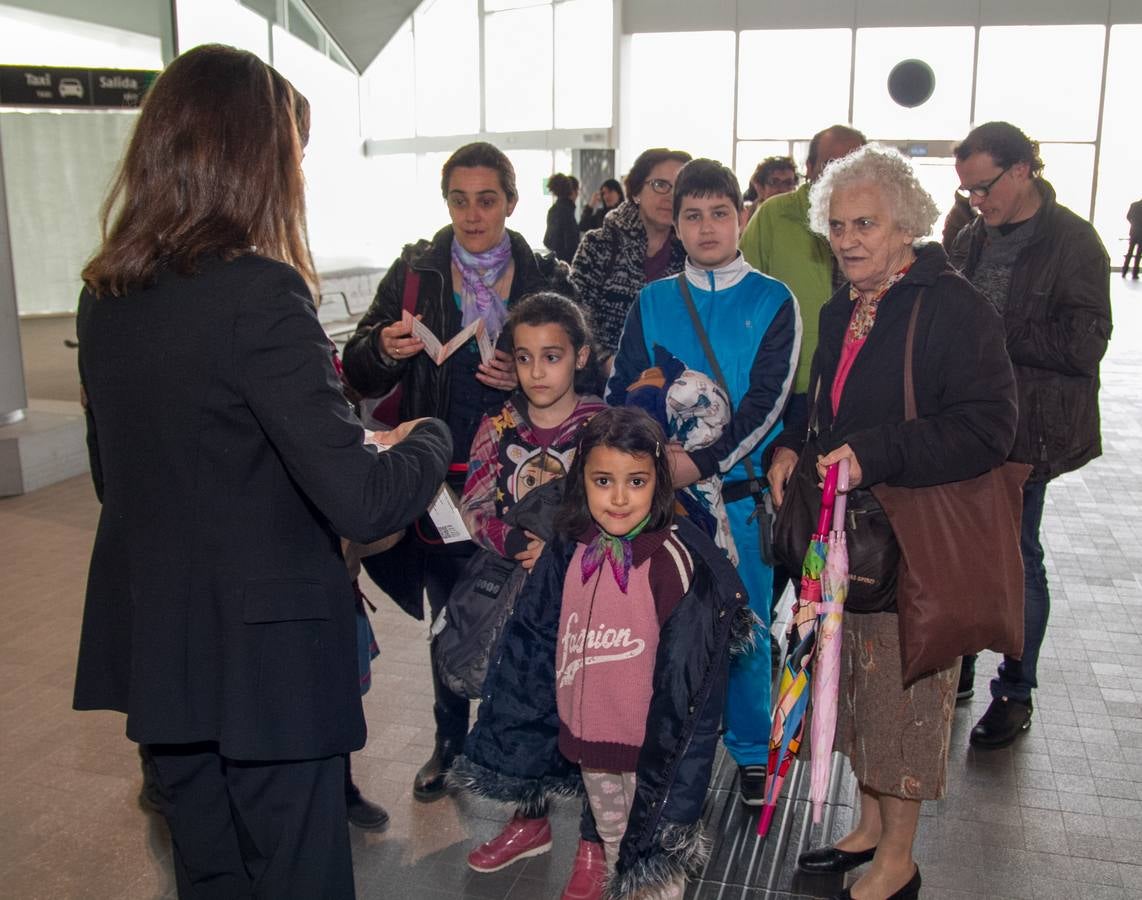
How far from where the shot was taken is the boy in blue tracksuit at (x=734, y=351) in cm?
282

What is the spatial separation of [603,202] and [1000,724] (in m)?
10.7

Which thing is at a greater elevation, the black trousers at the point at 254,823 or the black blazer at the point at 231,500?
the black blazer at the point at 231,500

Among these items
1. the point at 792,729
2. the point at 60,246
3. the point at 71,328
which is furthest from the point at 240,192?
the point at 60,246

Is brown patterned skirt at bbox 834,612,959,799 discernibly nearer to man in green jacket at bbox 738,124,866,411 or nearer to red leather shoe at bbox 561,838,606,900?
red leather shoe at bbox 561,838,606,900

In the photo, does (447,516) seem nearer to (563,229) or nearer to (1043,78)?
(563,229)

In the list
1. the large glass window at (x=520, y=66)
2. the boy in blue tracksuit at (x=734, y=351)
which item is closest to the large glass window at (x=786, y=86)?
the large glass window at (x=520, y=66)

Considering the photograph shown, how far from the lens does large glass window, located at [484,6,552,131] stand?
67.0ft

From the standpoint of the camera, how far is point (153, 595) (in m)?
1.66

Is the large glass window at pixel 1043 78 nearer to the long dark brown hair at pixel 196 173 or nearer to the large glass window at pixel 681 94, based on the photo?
the large glass window at pixel 681 94

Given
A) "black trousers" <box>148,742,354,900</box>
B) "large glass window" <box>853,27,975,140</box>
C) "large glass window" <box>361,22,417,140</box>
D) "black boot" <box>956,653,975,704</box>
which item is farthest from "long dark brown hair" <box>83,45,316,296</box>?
"large glass window" <box>361,22,417,140</box>

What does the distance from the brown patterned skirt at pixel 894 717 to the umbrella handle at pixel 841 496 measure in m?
0.29

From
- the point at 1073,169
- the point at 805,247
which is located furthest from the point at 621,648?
the point at 1073,169

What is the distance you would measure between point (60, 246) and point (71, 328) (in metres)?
2.01

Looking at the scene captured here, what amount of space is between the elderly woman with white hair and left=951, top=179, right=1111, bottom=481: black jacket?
0.93 meters
